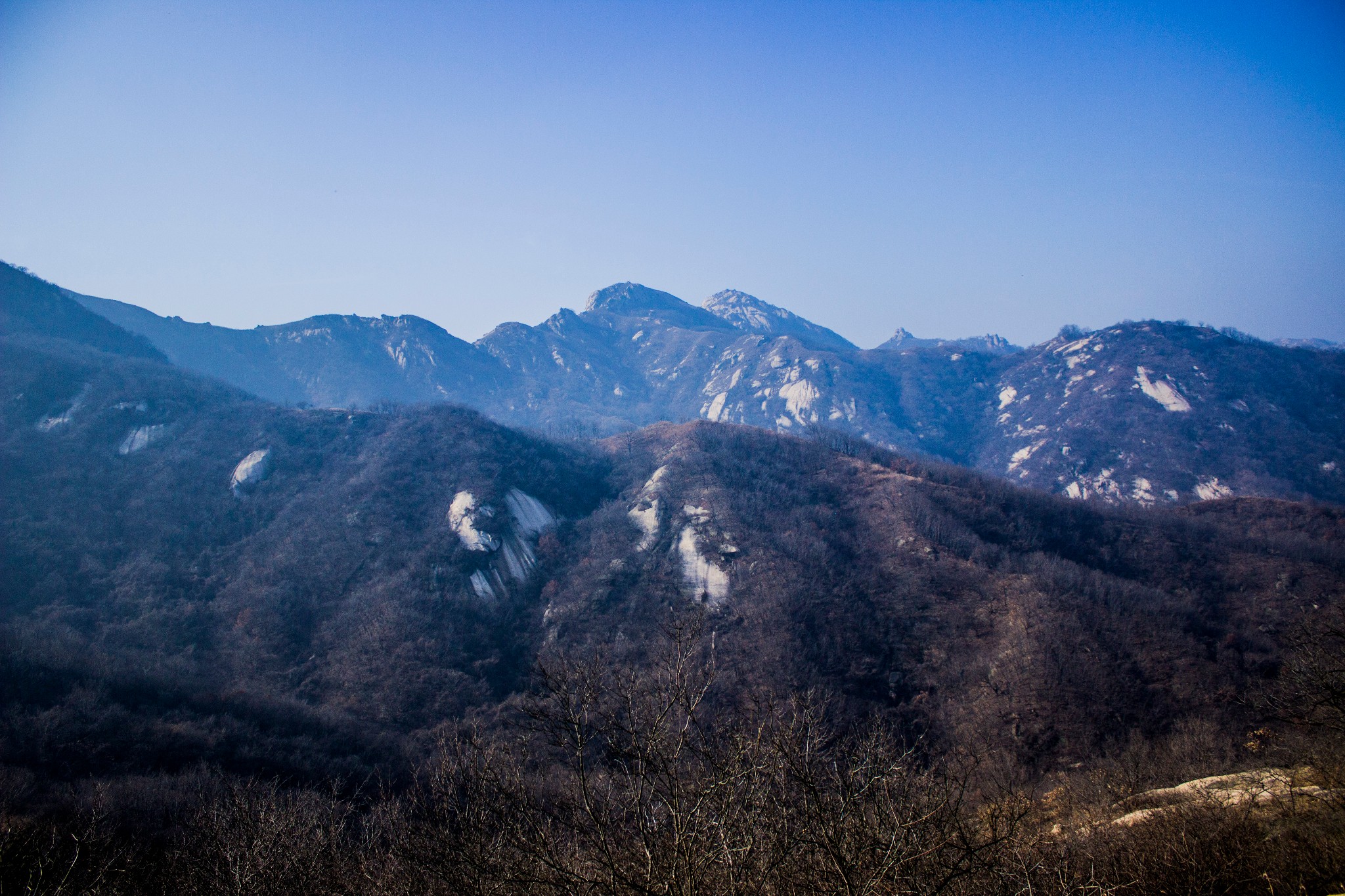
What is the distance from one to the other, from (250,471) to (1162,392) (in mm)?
193609

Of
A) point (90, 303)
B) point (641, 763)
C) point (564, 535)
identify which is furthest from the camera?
point (90, 303)

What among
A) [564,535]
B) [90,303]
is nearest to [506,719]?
[564,535]

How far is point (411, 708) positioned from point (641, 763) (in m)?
45.4

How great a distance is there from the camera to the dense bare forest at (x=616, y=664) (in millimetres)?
11664

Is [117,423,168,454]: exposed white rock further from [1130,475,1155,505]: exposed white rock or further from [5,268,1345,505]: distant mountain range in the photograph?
[1130,475,1155,505]: exposed white rock

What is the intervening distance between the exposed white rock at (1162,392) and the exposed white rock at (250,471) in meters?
188

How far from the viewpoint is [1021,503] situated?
2847 inches

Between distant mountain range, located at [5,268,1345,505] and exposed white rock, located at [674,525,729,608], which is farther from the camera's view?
distant mountain range, located at [5,268,1345,505]

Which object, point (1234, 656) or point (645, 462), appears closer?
point (1234, 656)

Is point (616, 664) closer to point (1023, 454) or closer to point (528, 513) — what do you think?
point (528, 513)

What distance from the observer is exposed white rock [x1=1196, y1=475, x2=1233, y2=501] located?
4405 inches

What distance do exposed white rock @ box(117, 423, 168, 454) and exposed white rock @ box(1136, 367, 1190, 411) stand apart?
201663 millimetres

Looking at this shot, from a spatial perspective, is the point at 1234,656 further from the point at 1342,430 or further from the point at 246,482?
the point at 1342,430

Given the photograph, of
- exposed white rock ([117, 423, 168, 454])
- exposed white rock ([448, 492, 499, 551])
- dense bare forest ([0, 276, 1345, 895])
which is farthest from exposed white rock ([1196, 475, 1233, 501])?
exposed white rock ([117, 423, 168, 454])
